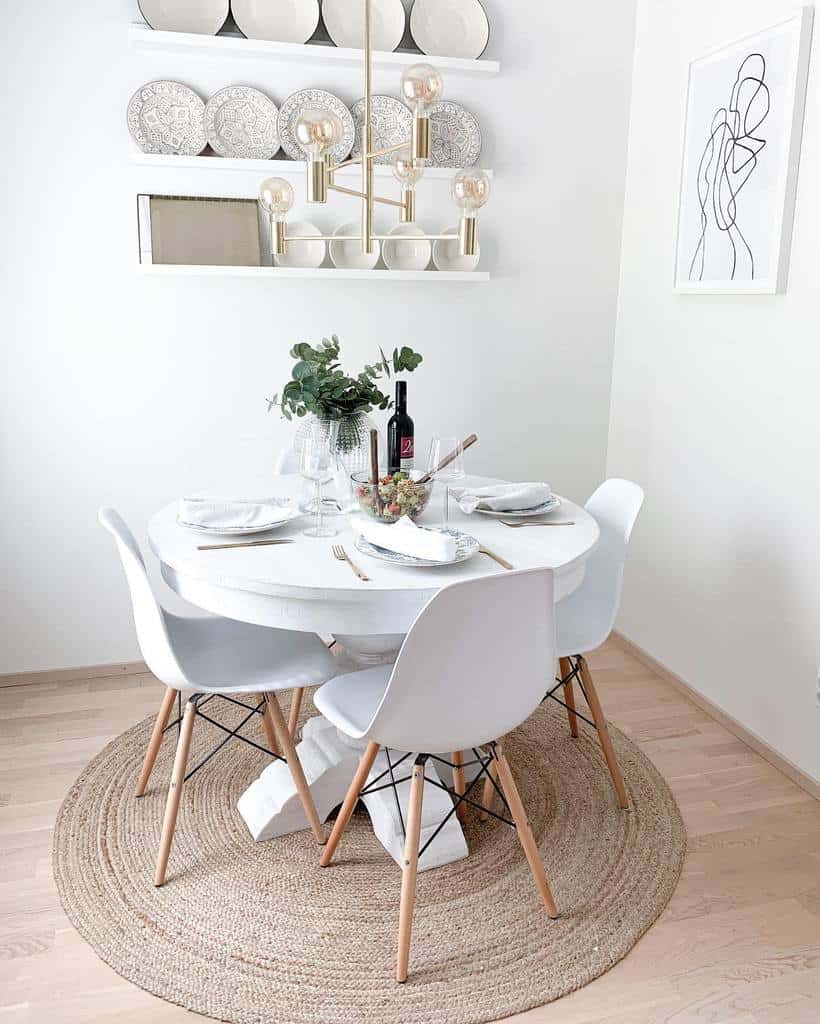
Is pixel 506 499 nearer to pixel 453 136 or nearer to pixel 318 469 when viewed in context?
pixel 318 469

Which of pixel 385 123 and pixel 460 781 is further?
pixel 385 123

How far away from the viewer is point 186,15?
291 cm

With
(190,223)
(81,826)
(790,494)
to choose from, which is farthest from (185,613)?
(790,494)

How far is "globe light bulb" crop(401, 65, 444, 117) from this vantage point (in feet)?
6.47

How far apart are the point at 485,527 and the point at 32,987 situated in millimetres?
1396

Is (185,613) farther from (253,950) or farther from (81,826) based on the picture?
(253,950)

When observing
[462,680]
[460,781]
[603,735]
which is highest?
[462,680]

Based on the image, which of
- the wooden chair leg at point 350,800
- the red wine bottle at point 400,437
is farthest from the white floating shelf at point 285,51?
the wooden chair leg at point 350,800

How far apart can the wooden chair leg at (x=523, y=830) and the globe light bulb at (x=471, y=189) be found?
1335 millimetres

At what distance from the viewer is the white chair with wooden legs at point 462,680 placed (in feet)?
5.56

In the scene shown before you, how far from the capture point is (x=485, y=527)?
224 cm

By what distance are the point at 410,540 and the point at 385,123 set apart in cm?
186

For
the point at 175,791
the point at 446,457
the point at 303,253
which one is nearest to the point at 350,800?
the point at 175,791

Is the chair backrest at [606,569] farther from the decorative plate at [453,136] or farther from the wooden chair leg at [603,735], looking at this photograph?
the decorative plate at [453,136]
